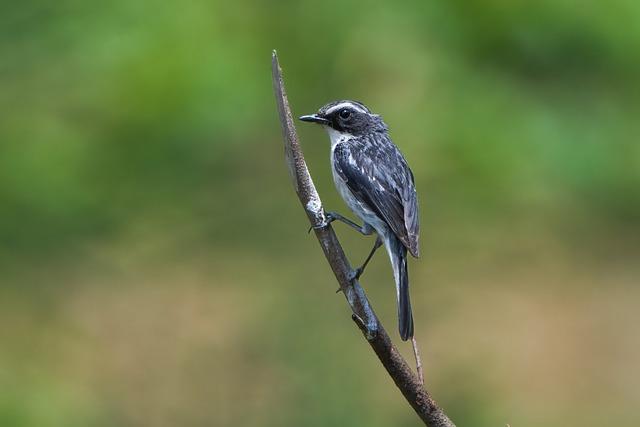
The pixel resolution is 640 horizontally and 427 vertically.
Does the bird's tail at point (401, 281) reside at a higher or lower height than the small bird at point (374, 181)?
lower

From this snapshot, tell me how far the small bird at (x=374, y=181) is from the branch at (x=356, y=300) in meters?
0.98

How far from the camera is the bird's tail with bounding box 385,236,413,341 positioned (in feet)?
9.91

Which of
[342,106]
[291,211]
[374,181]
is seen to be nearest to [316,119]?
[342,106]

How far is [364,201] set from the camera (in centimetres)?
394

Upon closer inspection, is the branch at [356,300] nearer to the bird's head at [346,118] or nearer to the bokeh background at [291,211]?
the bird's head at [346,118]

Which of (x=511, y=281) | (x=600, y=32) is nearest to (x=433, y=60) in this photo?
(x=600, y=32)

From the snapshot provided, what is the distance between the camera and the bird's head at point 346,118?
436cm

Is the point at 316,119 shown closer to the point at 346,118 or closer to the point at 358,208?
the point at 346,118

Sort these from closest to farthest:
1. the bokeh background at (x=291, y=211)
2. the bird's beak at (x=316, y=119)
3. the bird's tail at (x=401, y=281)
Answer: the bird's tail at (x=401, y=281), the bird's beak at (x=316, y=119), the bokeh background at (x=291, y=211)

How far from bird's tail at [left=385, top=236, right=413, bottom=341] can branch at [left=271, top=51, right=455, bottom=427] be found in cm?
73

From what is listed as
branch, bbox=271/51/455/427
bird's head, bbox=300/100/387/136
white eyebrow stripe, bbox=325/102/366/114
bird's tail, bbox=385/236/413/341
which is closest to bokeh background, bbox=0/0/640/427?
bird's head, bbox=300/100/387/136

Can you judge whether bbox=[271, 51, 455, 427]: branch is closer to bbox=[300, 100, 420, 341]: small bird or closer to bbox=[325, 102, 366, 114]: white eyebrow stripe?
bbox=[300, 100, 420, 341]: small bird

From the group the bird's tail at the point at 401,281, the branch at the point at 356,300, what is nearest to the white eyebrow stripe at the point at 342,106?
the bird's tail at the point at 401,281

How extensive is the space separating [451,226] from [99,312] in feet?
9.76
